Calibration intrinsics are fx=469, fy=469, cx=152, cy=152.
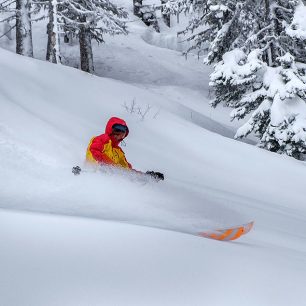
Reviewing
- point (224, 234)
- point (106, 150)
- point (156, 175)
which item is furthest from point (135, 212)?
point (106, 150)

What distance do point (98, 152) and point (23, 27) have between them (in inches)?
399

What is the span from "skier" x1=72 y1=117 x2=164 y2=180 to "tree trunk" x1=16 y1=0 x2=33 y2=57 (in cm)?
977

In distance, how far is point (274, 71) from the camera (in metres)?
12.3

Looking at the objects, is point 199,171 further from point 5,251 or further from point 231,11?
point 231,11

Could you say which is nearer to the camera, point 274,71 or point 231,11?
point 274,71

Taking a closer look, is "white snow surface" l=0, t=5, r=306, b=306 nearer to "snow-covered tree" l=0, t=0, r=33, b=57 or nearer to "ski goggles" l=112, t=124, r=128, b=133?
"ski goggles" l=112, t=124, r=128, b=133

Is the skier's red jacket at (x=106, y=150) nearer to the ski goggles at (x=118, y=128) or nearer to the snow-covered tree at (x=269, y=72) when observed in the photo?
the ski goggles at (x=118, y=128)

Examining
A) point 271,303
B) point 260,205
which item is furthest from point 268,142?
point 271,303

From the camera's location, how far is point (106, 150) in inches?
239

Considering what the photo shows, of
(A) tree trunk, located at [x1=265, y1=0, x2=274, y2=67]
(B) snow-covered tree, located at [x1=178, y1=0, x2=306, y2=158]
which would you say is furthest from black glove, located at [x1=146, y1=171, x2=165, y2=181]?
(A) tree trunk, located at [x1=265, y1=0, x2=274, y2=67]

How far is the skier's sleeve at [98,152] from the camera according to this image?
586 cm

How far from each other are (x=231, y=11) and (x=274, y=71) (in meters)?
3.57

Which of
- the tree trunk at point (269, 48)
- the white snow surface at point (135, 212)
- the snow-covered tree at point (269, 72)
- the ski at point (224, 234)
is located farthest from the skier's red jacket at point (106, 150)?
the tree trunk at point (269, 48)

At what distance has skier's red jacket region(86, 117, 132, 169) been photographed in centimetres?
588
